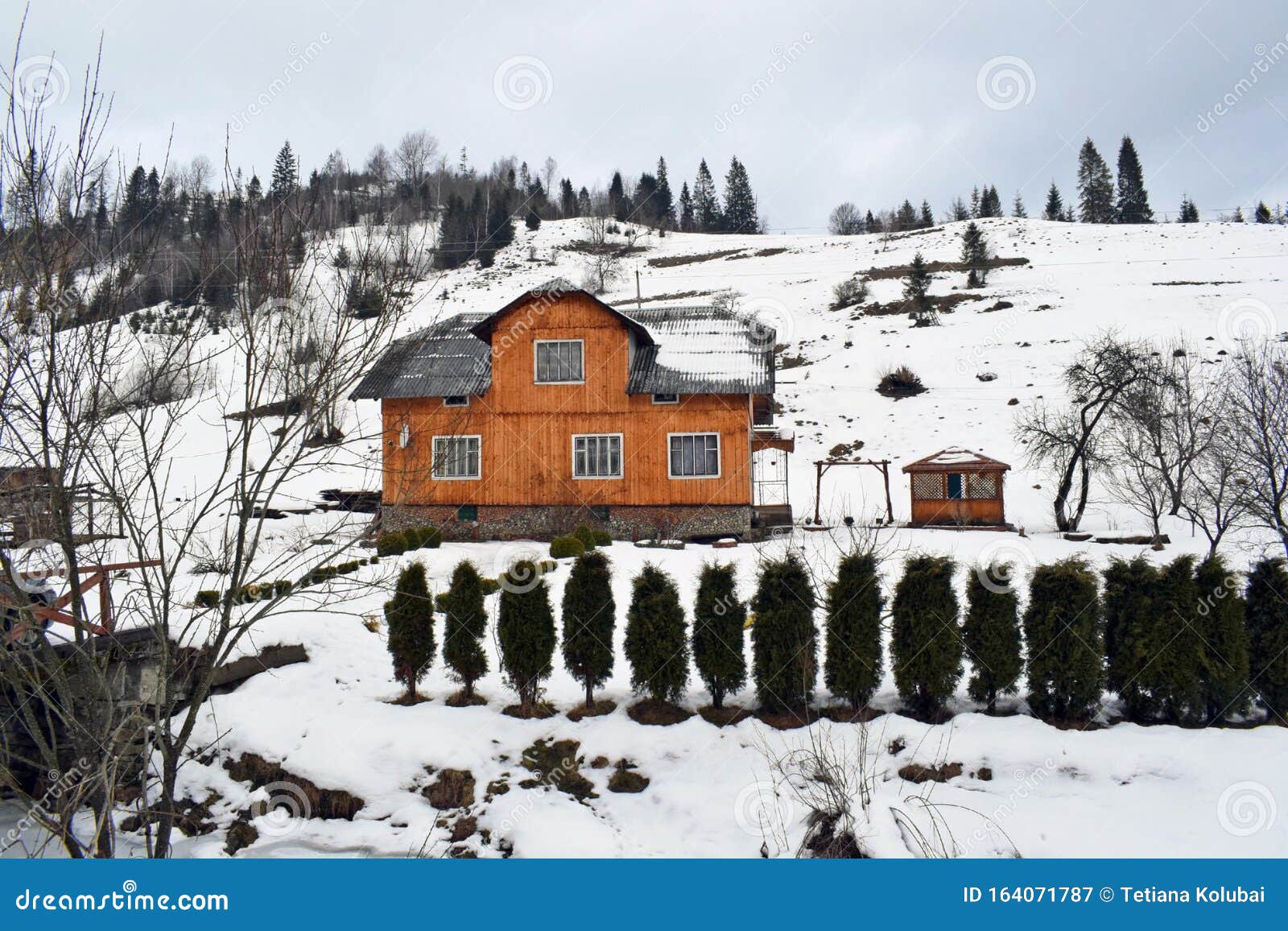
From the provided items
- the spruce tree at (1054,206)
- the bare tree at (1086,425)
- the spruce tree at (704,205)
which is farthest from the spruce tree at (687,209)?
the bare tree at (1086,425)

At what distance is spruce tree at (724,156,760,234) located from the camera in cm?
9688

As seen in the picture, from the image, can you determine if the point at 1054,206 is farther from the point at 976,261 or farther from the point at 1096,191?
the point at 976,261

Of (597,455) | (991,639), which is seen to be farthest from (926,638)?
(597,455)

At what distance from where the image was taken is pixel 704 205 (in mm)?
100875

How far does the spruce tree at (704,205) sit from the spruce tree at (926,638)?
3753 inches

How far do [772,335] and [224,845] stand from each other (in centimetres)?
1849

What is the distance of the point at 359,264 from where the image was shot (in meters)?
4.69

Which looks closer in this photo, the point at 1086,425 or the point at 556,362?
the point at 556,362

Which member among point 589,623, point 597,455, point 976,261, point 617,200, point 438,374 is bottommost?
point 589,623

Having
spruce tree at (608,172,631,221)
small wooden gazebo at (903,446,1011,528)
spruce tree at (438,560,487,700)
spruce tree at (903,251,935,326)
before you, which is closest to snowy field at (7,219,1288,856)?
spruce tree at (438,560,487,700)

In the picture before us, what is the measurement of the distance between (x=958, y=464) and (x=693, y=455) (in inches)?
358

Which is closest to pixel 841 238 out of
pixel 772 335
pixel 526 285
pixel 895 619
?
pixel 526 285

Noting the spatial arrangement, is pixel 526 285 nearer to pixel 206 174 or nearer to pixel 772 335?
pixel 772 335

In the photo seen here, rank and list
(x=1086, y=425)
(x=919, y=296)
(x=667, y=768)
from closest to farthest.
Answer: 1. (x=667, y=768)
2. (x=1086, y=425)
3. (x=919, y=296)
